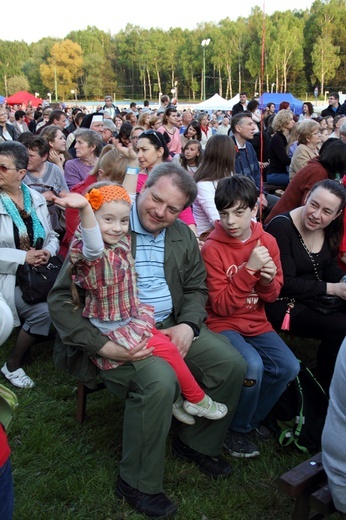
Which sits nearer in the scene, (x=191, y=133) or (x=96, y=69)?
(x=191, y=133)

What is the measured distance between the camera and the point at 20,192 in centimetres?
389

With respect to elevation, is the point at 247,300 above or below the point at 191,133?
below

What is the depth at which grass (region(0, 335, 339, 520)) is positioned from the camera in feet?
8.22

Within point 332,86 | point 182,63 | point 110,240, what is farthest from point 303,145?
point 182,63

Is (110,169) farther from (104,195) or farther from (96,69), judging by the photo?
(96,69)

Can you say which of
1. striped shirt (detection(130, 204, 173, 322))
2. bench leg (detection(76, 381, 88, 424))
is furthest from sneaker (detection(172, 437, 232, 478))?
striped shirt (detection(130, 204, 173, 322))

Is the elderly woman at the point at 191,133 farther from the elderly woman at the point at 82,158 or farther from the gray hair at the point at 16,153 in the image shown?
the gray hair at the point at 16,153

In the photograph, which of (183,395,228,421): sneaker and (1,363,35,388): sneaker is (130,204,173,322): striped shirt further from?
(1,363,35,388): sneaker

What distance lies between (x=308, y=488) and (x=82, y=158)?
4.59 meters

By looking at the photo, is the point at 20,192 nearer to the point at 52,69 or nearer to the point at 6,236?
the point at 6,236

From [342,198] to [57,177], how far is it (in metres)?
2.87

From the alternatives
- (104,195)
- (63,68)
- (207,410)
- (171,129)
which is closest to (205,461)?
(207,410)

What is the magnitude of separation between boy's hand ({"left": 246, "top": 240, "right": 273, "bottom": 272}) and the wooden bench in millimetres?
1095

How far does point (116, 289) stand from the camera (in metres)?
2.49
